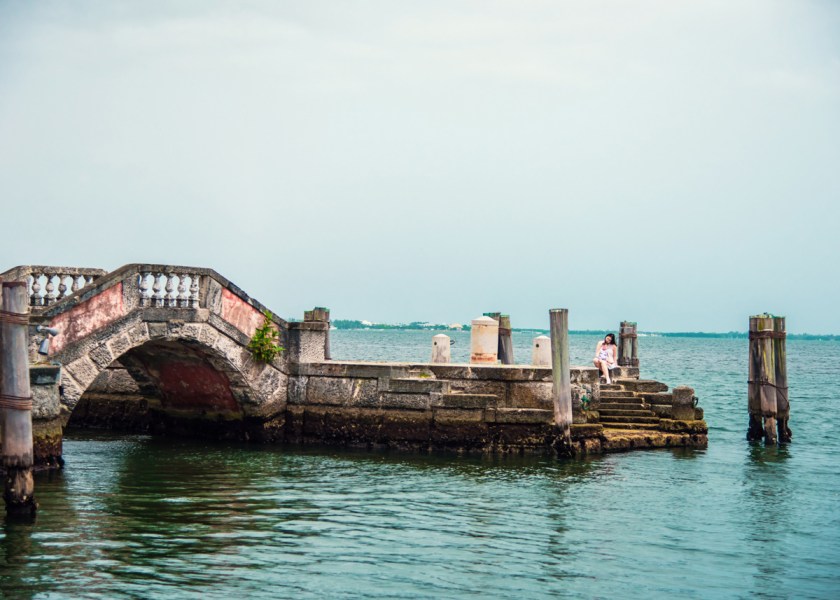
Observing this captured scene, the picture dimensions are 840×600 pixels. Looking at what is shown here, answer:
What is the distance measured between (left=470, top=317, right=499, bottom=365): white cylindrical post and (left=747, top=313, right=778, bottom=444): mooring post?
5.44 metres

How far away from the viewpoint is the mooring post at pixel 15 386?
1288 cm

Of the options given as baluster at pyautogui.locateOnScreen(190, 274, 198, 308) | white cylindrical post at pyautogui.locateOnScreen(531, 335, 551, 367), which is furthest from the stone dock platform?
baluster at pyautogui.locateOnScreen(190, 274, 198, 308)

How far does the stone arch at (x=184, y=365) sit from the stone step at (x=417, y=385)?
8.11 ft

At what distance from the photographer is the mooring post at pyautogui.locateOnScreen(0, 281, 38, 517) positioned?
42.2ft

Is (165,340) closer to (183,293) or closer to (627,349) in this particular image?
(183,293)

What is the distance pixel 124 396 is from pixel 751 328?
45.6 feet

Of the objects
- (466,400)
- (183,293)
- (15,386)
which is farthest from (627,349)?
(15,386)

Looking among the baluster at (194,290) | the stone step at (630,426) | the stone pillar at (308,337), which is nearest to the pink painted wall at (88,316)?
the baluster at (194,290)

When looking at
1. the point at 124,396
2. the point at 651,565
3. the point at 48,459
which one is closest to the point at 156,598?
the point at 651,565

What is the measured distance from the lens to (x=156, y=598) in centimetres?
1077

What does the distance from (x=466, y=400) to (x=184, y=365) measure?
584cm

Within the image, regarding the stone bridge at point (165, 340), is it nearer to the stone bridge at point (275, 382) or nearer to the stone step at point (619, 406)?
the stone bridge at point (275, 382)

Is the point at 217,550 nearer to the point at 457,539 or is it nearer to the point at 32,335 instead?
the point at 457,539

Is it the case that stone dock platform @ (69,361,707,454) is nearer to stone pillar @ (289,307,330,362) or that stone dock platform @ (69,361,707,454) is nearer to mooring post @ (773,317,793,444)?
stone pillar @ (289,307,330,362)
